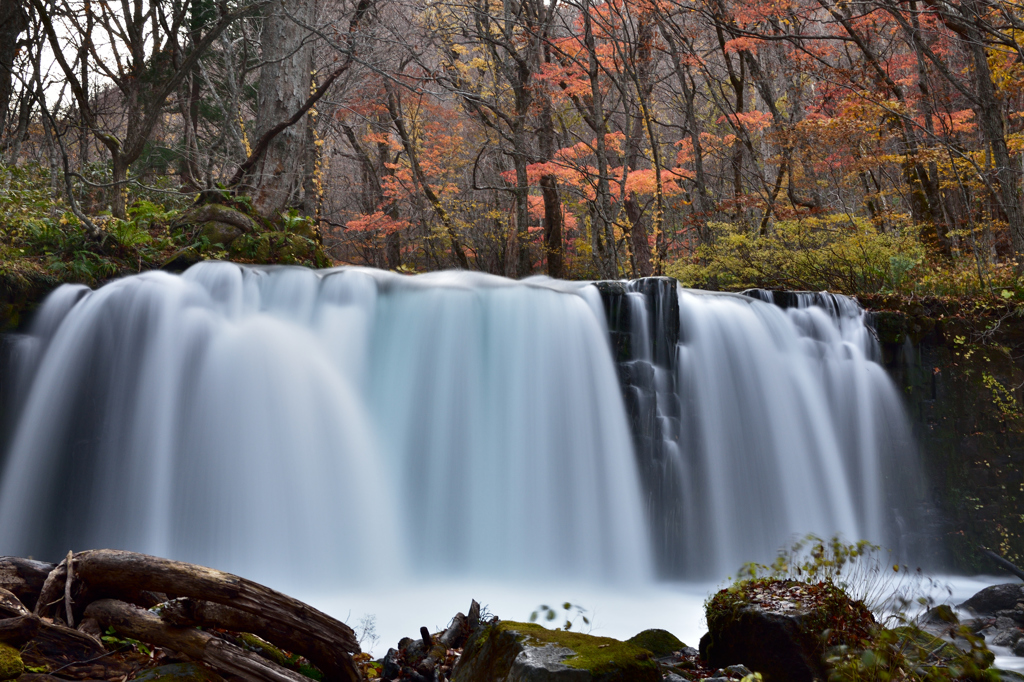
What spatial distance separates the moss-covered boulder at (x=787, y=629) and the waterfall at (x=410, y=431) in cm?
292

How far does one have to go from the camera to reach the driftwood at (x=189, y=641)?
254 centimetres

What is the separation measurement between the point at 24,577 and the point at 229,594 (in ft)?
3.08

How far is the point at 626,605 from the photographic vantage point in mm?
6121

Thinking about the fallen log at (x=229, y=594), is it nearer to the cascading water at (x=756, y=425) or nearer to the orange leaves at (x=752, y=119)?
the cascading water at (x=756, y=425)

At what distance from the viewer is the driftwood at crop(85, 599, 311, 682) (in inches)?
100

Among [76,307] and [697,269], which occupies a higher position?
[697,269]

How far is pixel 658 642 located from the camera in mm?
4121

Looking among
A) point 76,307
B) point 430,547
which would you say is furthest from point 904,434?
point 76,307

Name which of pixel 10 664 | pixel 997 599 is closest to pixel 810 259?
pixel 997 599

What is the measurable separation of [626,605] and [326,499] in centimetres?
317

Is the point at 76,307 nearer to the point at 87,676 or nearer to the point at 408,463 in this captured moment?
the point at 408,463

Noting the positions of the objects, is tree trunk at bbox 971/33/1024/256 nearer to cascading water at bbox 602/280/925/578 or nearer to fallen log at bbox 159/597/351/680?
cascading water at bbox 602/280/925/578

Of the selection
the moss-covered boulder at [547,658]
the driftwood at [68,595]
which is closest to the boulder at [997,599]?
the moss-covered boulder at [547,658]

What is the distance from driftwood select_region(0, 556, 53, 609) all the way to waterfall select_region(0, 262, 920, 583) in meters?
3.34
